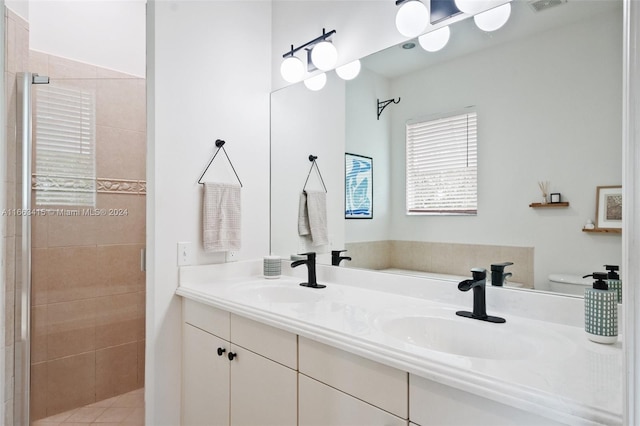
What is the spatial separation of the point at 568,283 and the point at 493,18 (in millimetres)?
944

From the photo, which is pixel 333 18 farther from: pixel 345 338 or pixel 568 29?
pixel 345 338

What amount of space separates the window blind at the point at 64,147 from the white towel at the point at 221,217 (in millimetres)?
669

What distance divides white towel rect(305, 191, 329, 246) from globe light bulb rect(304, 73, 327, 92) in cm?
56

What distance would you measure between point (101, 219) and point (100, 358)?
0.76m

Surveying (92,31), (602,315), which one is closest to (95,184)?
(92,31)

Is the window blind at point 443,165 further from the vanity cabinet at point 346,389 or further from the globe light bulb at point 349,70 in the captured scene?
the vanity cabinet at point 346,389

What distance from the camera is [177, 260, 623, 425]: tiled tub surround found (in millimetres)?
693

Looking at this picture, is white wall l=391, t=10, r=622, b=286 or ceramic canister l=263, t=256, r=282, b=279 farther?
ceramic canister l=263, t=256, r=282, b=279

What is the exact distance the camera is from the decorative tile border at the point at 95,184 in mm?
1762

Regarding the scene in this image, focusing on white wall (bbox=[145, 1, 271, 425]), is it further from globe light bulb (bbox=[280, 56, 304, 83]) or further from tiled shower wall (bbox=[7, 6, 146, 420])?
tiled shower wall (bbox=[7, 6, 146, 420])

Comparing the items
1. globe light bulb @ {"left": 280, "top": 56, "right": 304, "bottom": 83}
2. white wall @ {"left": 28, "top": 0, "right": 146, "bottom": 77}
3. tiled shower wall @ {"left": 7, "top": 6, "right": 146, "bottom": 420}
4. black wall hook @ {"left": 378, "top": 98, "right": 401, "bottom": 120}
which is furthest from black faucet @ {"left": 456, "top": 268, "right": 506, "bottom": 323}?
white wall @ {"left": 28, "top": 0, "right": 146, "bottom": 77}

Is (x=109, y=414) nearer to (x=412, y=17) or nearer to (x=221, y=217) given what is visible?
(x=221, y=217)

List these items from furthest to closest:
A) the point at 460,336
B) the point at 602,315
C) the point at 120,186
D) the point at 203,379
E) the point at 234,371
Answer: the point at 120,186, the point at 203,379, the point at 234,371, the point at 460,336, the point at 602,315

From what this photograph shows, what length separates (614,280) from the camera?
104cm
